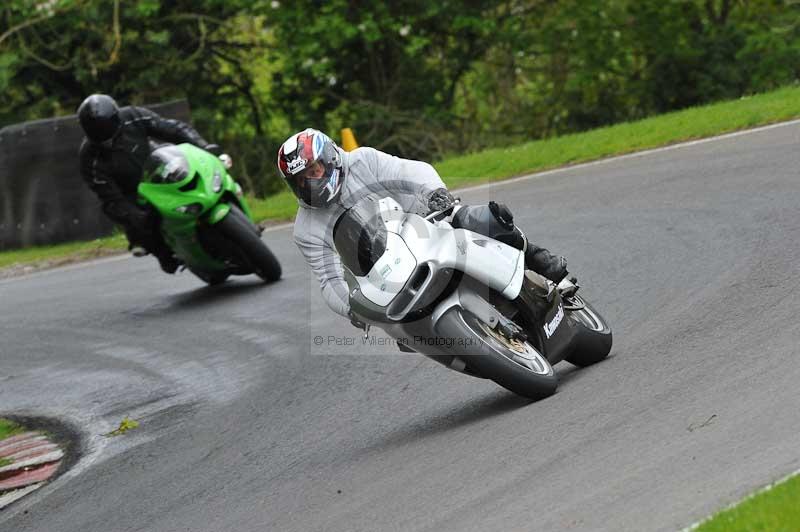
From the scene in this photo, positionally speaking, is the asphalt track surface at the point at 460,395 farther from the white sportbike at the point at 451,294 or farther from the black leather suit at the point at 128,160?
the black leather suit at the point at 128,160

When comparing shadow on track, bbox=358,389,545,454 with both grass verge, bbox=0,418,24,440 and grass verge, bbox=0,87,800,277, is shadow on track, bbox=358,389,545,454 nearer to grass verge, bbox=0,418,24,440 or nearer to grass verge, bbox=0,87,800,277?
grass verge, bbox=0,418,24,440

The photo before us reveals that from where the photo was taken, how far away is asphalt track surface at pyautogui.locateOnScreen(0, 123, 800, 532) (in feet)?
17.7

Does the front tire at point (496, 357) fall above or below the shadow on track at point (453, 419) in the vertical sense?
above

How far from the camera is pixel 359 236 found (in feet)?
23.3

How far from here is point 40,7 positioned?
24.8m

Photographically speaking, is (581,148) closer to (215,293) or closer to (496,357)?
(215,293)

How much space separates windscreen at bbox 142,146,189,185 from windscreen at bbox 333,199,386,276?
5.33 m

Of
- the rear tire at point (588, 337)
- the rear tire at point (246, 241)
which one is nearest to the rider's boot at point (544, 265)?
the rear tire at point (588, 337)

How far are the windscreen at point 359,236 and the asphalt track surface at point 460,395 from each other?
94cm

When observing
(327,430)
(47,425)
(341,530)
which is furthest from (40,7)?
(341,530)

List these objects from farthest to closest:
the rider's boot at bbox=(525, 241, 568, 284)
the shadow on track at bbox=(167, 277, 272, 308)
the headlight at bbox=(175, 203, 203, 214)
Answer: the shadow on track at bbox=(167, 277, 272, 308) < the headlight at bbox=(175, 203, 203, 214) < the rider's boot at bbox=(525, 241, 568, 284)

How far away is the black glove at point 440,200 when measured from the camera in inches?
269

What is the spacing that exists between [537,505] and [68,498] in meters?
3.14

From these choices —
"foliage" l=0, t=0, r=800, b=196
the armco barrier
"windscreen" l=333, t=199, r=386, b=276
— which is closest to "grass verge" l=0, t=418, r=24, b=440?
"windscreen" l=333, t=199, r=386, b=276
